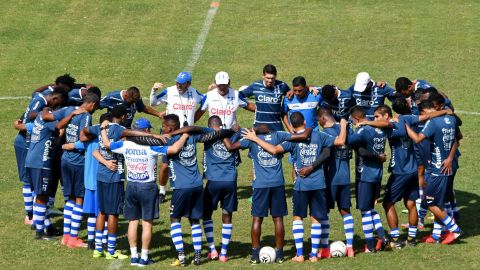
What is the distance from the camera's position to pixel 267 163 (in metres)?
17.6

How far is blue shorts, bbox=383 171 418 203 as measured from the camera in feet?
60.7

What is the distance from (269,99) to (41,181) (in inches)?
202

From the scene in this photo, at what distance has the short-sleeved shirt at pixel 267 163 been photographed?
693 inches

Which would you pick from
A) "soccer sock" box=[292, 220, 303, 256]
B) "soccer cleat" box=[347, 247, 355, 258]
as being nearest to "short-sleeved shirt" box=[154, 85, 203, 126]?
"soccer sock" box=[292, 220, 303, 256]

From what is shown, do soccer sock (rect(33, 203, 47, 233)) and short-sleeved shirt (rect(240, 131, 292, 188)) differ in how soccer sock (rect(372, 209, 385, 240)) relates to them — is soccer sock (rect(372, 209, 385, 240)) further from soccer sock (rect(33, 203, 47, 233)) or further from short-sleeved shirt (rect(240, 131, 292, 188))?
soccer sock (rect(33, 203, 47, 233))

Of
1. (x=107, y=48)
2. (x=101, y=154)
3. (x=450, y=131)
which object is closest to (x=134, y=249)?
(x=101, y=154)

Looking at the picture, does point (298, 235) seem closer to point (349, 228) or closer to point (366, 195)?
point (349, 228)

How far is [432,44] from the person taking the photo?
34188 mm

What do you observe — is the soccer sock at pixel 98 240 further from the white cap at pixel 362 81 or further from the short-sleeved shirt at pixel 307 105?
the white cap at pixel 362 81

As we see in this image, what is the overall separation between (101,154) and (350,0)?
22.2m

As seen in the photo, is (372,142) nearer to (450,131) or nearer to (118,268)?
(450,131)

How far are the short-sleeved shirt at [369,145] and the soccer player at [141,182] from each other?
3151mm

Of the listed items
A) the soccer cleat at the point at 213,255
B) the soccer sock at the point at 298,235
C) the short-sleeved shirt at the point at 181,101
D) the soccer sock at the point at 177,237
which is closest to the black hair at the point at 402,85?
the short-sleeved shirt at the point at 181,101

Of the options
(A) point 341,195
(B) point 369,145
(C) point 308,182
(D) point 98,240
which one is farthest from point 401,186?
(D) point 98,240
